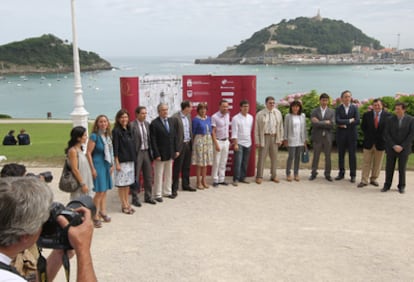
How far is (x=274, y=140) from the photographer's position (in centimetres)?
897

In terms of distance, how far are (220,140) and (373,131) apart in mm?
3071

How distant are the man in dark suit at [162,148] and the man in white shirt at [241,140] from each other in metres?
1.48

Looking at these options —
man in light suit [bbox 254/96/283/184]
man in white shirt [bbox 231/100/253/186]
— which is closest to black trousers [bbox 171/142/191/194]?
man in white shirt [bbox 231/100/253/186]

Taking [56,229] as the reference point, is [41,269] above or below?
below

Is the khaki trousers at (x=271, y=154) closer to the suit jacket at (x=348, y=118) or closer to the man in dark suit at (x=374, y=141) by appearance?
the suit jacket at (x=348, y=118)

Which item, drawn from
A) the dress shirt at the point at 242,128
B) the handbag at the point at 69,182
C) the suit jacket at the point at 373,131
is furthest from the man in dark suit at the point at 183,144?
the suit jacket at the point at 373,131

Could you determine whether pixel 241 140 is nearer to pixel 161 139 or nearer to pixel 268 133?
pixel 268 133

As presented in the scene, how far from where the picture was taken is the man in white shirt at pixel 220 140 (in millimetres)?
8523

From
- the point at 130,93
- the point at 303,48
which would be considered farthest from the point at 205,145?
the point at 303,48

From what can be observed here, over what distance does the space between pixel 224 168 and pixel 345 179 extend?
104 inches

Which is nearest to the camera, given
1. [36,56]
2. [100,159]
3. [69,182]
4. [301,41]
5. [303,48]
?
[69,182]

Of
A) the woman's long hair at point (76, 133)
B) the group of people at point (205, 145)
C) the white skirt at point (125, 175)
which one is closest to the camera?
the woman's long hair at point (76, 133)

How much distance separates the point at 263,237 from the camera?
5.81 m

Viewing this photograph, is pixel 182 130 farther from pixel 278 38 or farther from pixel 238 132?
pixel 278 38
